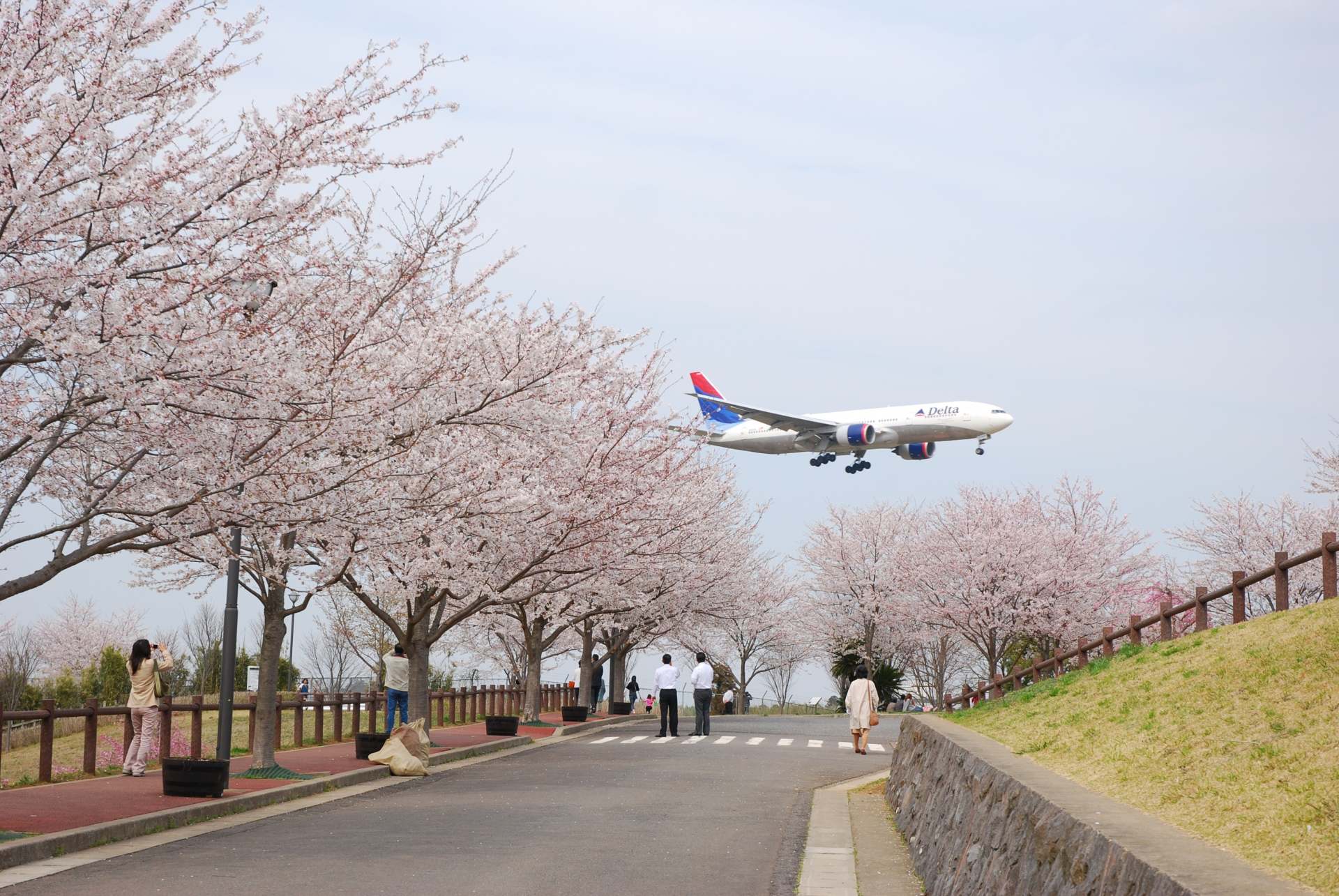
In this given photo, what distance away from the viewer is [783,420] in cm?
5600

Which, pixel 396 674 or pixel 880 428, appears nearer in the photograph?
pixel 396 674

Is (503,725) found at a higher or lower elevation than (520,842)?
higher

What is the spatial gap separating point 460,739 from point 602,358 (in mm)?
8253

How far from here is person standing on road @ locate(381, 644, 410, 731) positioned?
2294 cm

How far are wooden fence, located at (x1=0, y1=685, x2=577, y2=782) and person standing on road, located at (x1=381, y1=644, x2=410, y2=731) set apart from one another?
0.53 metres

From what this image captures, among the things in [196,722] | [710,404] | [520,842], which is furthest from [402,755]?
[710,404]

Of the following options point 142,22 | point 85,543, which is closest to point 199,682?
point 85,543

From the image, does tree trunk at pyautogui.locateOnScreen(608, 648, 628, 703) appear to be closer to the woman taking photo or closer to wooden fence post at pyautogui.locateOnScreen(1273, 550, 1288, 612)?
wooden fence post at pyautogui.locateOnScreen(1273, 550, 1288, 612)

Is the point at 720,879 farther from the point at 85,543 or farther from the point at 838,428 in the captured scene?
the point at 838,428

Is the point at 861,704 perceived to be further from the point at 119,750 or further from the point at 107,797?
the point at 107,797

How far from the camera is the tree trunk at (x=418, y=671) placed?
2345 cm

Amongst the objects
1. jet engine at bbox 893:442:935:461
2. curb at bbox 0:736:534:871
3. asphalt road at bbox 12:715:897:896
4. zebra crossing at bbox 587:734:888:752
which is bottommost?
zebra crossing at bbox 587:734:888:752

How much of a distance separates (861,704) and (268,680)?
11.0 meters

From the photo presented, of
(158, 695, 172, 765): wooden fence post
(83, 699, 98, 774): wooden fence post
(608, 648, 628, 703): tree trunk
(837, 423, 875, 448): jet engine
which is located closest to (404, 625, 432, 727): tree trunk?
(158, 695, 172, 765): wooden fence post
